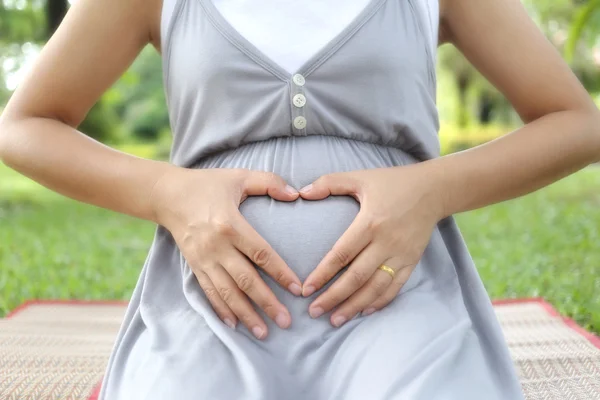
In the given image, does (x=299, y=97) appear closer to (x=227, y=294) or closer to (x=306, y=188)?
(x=306, y=188)

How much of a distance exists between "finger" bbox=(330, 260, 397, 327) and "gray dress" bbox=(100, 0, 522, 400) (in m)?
0.02

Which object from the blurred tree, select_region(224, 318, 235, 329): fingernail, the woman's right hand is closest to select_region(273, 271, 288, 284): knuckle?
the woman's right hand

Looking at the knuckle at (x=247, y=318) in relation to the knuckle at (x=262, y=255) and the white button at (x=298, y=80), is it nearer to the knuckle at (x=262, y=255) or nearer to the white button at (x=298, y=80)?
the knuckle at (x=262, y=255)

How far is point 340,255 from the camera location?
1.06 meters

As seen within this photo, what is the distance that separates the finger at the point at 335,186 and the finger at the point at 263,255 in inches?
4.9

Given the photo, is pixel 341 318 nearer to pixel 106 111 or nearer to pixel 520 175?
pixel 520 175

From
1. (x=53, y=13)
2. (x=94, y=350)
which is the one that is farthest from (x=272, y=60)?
(x=53, y=13)

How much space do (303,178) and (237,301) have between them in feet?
0.79

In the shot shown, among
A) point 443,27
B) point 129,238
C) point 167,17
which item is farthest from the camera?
point 129,238

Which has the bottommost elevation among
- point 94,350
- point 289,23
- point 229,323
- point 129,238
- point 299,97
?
point 129,238

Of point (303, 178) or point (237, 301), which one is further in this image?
point (303, 178)

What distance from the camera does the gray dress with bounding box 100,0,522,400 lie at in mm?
1019

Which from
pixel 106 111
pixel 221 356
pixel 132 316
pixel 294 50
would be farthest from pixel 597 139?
pixel 106 111

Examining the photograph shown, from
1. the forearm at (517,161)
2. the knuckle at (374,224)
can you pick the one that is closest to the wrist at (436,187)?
the forearm at (517,161)
